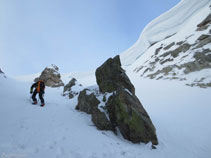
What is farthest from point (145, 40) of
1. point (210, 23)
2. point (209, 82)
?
point (209, 82)

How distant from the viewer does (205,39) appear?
53.1 feet

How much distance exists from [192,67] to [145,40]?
43555mm

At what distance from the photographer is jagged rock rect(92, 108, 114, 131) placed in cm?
470

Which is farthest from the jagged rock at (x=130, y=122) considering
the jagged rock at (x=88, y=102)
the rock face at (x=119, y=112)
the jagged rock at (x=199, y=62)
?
the jagged rock at (x=199, y=62)

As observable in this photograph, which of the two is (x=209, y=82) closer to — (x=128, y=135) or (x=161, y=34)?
(x=128, y=135)

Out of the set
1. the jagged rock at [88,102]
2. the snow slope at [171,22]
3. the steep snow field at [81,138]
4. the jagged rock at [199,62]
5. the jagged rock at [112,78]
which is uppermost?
the snow slope at [171,22]

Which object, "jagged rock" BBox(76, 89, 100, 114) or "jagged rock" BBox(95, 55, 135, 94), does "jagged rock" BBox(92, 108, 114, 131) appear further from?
"jagged rock" BBox(95, 55, 135, 94)

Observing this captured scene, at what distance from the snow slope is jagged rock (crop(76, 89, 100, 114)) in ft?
166

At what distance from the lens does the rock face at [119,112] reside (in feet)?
14.7

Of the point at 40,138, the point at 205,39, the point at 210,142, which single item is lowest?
the point at 210,142

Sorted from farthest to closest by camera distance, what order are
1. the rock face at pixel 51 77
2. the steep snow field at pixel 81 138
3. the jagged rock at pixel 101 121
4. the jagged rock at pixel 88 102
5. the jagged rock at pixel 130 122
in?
the rock face at pixel 51 77
the jagged rock at pixel 88 102
the jagged rock at pixel 101 121
the jagged rock at pixel 130 122
the steep snow field at pixel 81 138

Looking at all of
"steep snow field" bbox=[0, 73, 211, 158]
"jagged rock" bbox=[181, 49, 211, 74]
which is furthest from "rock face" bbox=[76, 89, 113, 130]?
"jagged rock" bbox=[181, 49, 211, 74]

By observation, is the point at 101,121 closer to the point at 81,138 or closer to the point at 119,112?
the point at 119,112

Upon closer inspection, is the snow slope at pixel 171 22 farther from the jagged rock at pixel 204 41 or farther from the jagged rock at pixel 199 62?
the jagged rock at pixel 199 62
